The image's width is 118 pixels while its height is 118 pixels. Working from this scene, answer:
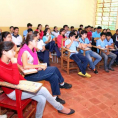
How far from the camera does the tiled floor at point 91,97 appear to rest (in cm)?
197

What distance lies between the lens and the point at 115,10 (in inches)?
261

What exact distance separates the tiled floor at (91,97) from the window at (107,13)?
4355 millimetres

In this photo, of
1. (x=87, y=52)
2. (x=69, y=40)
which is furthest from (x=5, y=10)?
(x=87, y=52)

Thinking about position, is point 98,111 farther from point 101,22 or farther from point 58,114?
point 101,22

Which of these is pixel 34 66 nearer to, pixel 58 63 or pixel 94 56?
pixel 94 56

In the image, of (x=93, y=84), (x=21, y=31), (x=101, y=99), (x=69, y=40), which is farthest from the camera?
(x=21, y=31)

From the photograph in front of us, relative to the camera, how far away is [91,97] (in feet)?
7.93

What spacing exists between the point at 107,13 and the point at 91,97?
19.3 feet

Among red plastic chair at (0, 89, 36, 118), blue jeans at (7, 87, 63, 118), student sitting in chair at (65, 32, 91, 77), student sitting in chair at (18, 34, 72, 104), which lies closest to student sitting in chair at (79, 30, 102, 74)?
student sitting in chair at (65, 32, 91, 77)

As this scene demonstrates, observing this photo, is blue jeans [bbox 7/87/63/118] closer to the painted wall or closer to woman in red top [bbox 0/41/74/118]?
woman in red top [bbox 0/41/74/118]

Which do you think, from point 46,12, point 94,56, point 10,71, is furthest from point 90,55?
point 46,12

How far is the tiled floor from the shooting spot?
1971 mm

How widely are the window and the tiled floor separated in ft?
14.3

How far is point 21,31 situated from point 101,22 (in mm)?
4474
